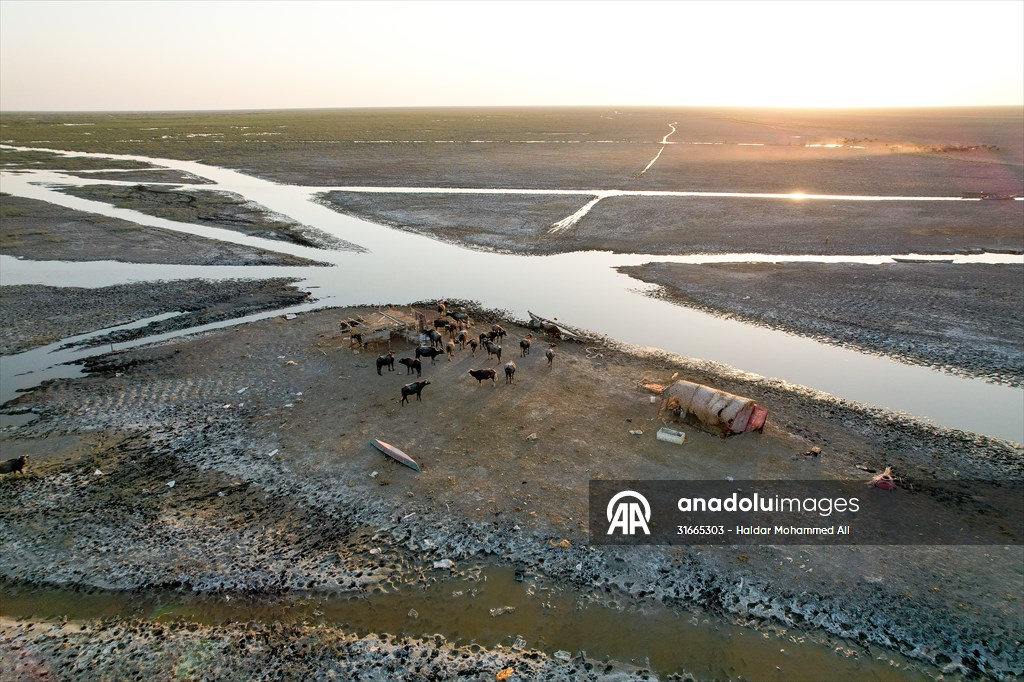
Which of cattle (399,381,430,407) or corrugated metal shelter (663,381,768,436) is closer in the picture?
corrugated metal shelter (663,381,768,436)

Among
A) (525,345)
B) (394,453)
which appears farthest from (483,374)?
(394,453)

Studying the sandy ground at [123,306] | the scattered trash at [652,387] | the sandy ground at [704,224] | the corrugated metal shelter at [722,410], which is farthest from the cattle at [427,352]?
the sandy ground at [704,224]

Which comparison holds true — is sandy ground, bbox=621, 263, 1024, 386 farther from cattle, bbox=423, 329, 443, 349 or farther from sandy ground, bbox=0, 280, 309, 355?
sandy ground, bbox=0, 280, 309, 355

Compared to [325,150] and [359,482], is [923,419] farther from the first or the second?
[325,150]

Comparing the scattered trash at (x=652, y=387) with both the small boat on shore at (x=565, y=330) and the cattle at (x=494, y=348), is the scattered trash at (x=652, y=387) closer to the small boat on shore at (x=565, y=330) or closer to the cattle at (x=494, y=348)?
the small boat on shore at (x=565, y=330)

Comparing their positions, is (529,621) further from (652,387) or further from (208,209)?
(208,209)

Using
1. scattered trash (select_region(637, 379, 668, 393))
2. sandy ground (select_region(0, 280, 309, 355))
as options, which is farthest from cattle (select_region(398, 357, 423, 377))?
sandy ground (select_region(0, 280, 309, 355))
